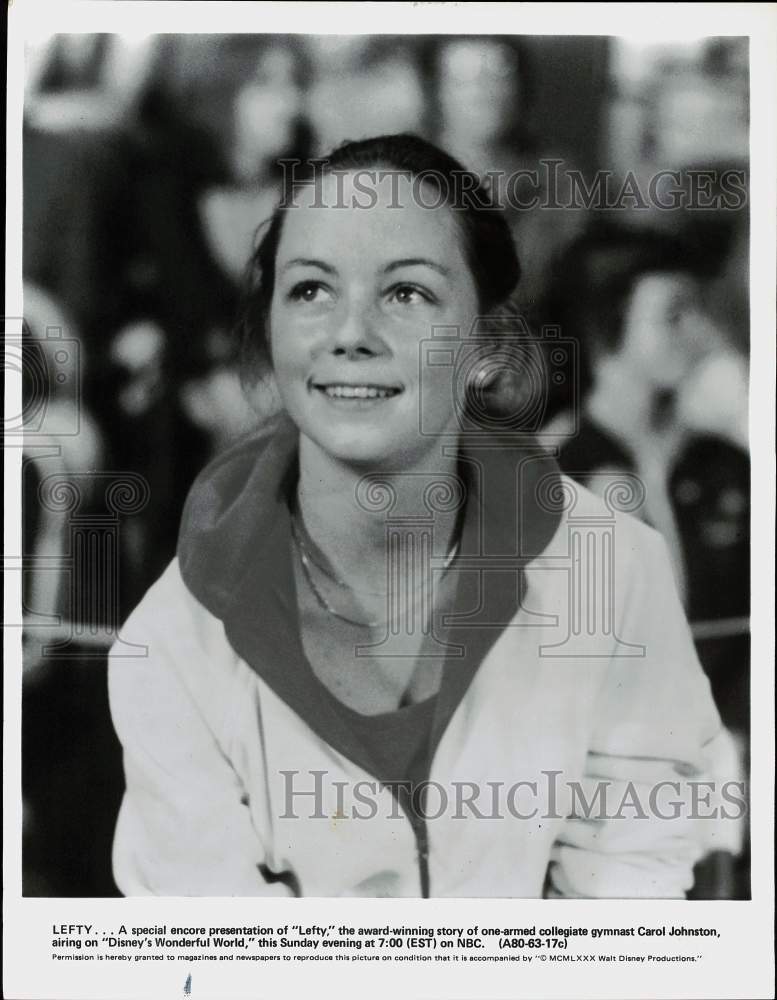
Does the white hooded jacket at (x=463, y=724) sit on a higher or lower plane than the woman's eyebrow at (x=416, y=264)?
lower

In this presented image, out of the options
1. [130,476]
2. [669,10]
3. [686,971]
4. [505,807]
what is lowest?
[686,971]

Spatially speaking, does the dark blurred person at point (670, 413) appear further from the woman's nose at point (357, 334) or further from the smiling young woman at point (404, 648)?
the woman's nose at point (357, 334)

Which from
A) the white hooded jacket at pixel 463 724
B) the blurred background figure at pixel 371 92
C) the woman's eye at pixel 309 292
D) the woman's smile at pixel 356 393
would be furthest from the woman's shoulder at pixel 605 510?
the blurred background figure at pixel 371 92

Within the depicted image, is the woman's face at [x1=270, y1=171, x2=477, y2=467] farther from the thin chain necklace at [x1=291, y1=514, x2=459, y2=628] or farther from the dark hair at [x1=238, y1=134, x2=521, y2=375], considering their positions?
the thin chain necklace at [x1=291, y1=514, x2=459, y2=628]

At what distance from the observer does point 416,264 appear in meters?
1.50

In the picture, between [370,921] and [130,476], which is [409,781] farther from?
[130,476]

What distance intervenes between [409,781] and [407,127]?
89cm

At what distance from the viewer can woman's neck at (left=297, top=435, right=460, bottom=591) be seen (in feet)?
5.04

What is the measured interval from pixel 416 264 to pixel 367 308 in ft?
0.29

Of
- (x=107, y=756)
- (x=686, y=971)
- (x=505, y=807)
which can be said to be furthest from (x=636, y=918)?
(x=107, y=756)

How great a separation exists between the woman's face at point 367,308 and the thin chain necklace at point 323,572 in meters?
0.14

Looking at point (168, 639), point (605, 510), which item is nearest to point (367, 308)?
point (605, 510)

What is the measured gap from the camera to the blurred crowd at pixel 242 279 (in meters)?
1.53

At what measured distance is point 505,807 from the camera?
1.53 m
